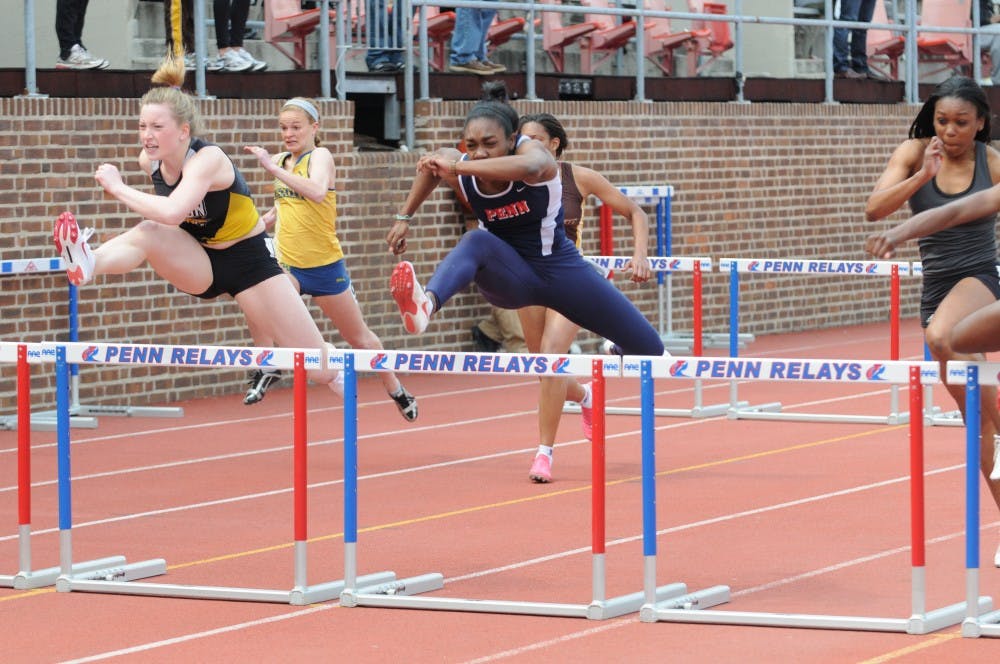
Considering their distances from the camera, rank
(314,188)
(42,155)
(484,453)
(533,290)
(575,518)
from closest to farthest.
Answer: (533,290) → (575,518) → (314,188) → (484,453) → (42,155)

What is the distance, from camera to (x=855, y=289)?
23750 millimetres

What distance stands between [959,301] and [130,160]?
27.9 ft

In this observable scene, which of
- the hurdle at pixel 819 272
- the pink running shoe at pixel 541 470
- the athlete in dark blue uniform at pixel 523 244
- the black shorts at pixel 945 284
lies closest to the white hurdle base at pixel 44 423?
the pink running shoe at pixel 541 470

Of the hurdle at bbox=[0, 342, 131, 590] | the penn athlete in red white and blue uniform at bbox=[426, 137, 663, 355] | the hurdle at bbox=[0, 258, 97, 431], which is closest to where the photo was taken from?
the hurdle at bbox=[0, 342, 131, 590]

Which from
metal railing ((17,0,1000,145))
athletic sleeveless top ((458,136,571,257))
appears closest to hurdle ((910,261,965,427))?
athletic sleeveless top ((458,136,571,257))

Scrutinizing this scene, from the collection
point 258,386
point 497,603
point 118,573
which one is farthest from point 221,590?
point 258,386

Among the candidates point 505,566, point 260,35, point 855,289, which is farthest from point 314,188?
point 855,289

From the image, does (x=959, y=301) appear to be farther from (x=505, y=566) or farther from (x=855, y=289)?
(x=855, y=289)

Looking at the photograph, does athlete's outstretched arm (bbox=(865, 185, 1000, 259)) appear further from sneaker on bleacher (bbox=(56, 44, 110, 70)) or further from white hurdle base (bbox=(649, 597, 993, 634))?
sneaker on bleacher (bbox=(56, 44, 110, 70))

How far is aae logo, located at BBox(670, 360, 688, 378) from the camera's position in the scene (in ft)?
23.7

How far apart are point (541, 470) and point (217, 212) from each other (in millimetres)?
2951

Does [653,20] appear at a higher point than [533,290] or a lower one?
higher

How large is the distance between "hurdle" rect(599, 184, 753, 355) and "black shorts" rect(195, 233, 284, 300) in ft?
32.4

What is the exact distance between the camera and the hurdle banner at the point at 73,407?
1349 centimetres
